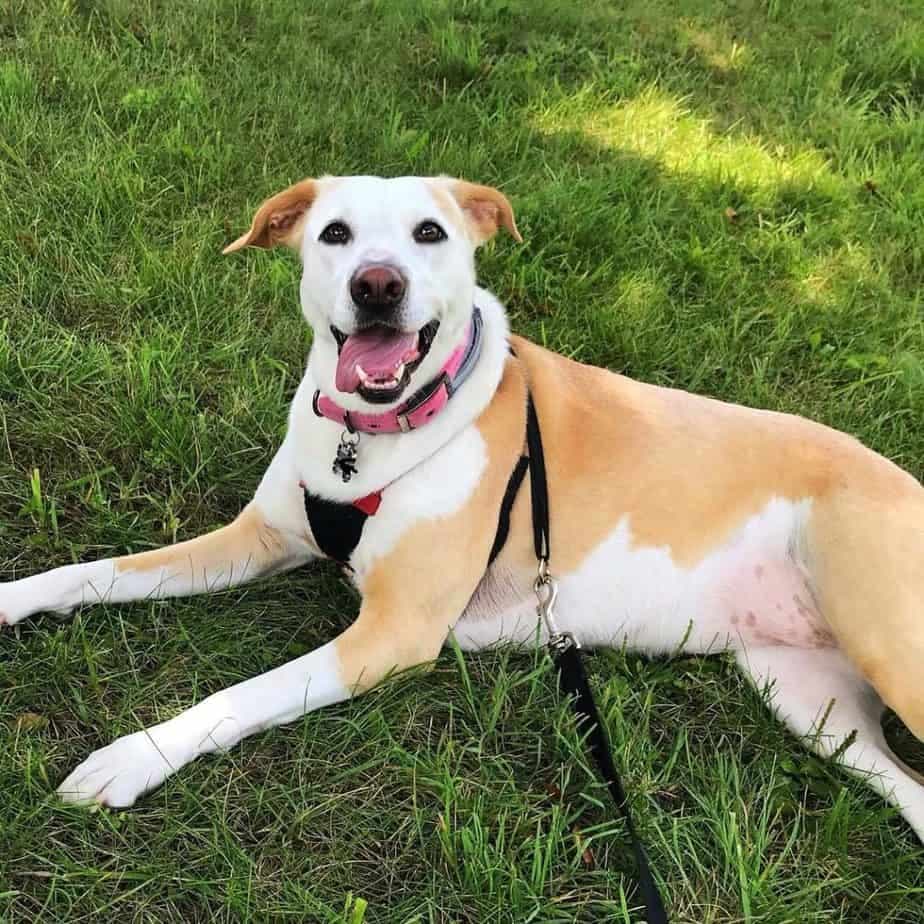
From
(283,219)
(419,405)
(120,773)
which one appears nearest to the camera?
(120,773)

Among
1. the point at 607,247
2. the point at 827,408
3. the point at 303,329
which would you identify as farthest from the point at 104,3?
the point at 827,408

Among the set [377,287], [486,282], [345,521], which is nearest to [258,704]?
[345,521]

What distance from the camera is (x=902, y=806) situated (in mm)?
2373

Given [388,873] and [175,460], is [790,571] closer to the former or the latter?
[388,873]

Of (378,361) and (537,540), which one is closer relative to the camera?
(378,361)

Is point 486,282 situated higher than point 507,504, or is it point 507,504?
point 507,504

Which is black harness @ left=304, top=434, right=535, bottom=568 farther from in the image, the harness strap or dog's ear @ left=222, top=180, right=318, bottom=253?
dog's ear @ left=222, top=180, right=318, bottom=253

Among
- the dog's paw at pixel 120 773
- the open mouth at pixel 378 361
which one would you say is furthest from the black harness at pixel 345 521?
the dog's paw at pixel 120 773

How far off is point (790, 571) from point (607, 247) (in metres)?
2.05

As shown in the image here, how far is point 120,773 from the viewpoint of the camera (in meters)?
2.12

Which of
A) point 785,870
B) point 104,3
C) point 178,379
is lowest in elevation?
point 785,870

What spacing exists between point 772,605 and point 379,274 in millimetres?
1494

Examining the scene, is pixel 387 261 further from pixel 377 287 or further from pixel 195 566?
pixel 195 566

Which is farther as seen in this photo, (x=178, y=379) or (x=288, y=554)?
(x=178, y=379)
